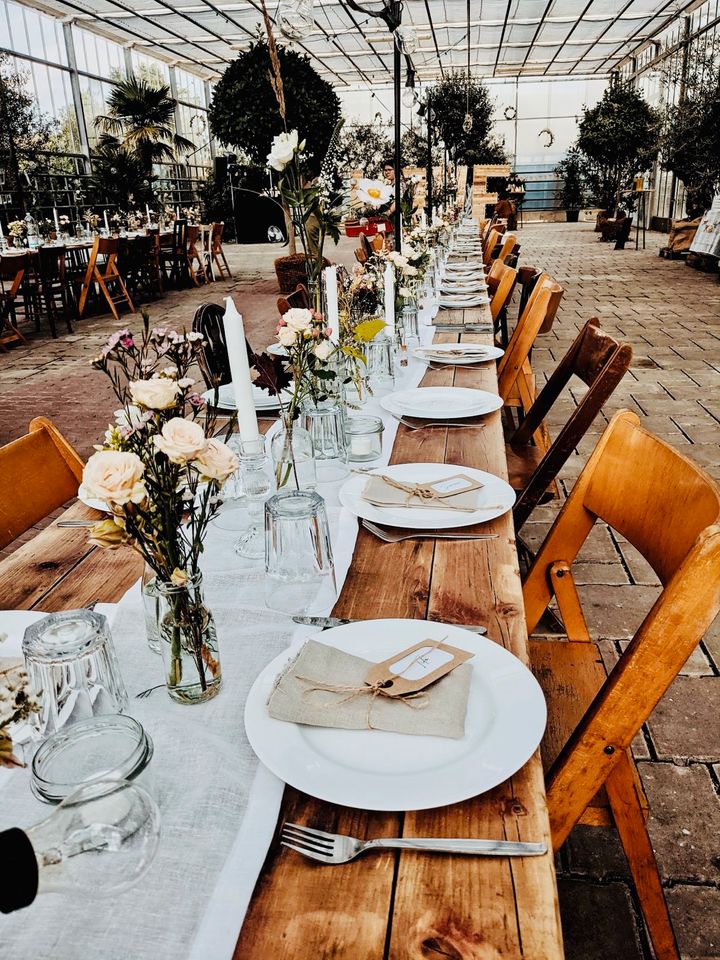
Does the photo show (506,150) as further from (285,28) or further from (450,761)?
(450,761)

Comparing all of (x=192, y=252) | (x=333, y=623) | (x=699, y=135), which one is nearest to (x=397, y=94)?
(x=333, y=623)

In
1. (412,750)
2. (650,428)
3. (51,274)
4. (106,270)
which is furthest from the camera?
(106,270)

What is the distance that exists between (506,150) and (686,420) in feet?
75.7

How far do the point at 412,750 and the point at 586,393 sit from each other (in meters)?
1.43

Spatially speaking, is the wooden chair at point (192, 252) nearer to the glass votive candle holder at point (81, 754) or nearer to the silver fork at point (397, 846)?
the glass votive candle holder at point (81, 754)

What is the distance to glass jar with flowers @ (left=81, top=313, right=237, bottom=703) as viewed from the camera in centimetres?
72

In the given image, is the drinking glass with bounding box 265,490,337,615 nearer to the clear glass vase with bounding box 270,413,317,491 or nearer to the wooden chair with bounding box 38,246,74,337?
the clear glass vase with bounding box 270,413,317,491

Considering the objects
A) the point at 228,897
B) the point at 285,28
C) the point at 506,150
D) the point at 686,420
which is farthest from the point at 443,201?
the point at 506,150

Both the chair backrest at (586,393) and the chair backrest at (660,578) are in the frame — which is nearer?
the chair backrest at (660,578)

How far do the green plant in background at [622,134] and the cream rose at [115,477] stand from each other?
54.9 feet

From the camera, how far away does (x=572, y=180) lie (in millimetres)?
22453

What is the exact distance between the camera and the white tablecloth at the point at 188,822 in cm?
58

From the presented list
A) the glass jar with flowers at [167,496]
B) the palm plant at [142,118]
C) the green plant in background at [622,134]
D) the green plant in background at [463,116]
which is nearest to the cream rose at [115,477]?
the glass jar with flowers at [167,496]

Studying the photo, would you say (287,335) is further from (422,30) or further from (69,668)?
(422,30)
